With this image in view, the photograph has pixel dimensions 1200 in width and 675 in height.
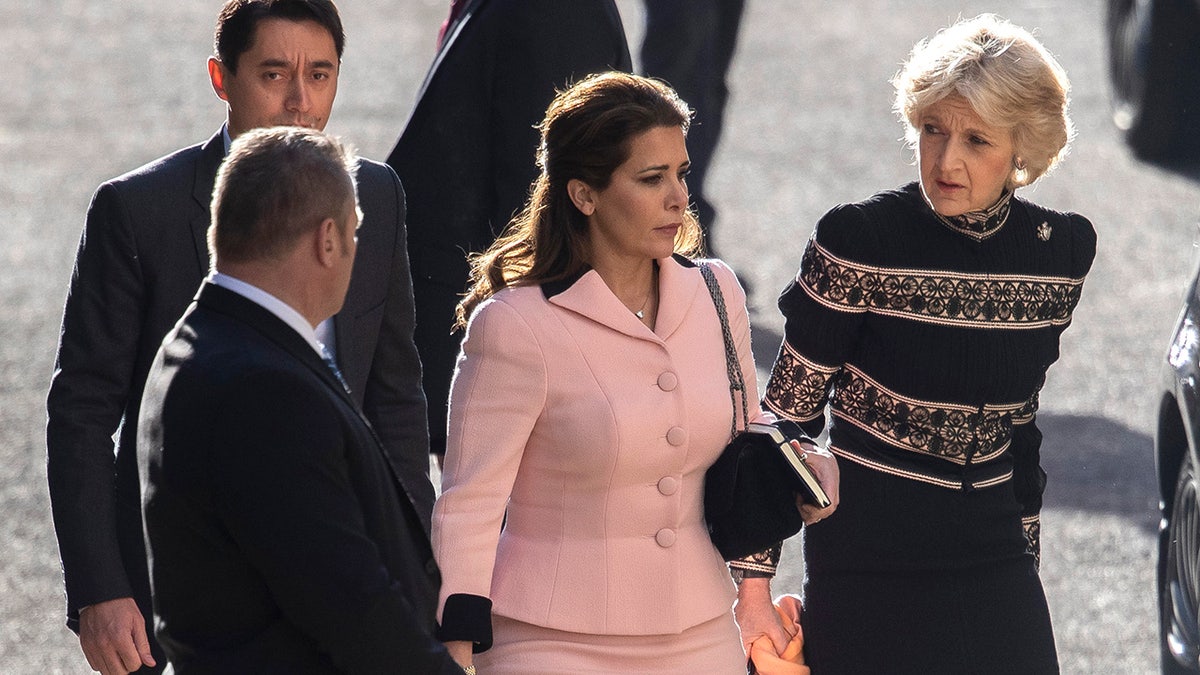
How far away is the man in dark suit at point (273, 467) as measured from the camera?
2.42 m

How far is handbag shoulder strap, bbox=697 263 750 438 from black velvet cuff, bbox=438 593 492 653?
58cm

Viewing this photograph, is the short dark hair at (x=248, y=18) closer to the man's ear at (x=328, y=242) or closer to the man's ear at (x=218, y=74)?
the man's ear at (x=218, y=74)

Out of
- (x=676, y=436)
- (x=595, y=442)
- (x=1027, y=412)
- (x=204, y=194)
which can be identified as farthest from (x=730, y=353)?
(x=204, y=194)

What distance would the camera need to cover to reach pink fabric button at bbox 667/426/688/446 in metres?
3.30

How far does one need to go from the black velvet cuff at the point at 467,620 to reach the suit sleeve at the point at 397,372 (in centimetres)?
53

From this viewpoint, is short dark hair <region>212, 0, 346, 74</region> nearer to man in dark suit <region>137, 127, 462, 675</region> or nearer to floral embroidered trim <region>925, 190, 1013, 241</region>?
man in dark suit <region>137, 127, 462, 675</region>

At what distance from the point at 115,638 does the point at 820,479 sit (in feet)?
4.28

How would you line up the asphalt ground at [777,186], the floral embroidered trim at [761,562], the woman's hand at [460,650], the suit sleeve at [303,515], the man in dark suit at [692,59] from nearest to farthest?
the suit sleeve at [303,515], the woman's hand at [460,650], the floral embroidered trim at [761,562], the asphalt ground at [777,186], the man in dark suit at [692,59]

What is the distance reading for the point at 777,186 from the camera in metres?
11.3

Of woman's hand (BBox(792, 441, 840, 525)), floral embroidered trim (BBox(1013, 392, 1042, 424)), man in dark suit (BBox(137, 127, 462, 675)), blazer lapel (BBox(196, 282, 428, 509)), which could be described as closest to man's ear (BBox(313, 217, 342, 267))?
man in dark suit (BBox(137, 127, 462, 675))

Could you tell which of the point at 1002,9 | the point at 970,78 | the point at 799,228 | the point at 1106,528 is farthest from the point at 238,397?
the point at 1002,9

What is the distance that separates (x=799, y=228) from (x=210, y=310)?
7.86m

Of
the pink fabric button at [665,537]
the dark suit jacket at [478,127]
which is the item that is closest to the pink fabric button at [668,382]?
the pink fabric button at [665,537]

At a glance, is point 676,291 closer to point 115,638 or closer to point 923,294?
point 923,294
